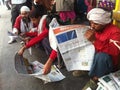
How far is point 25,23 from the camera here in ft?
8.47

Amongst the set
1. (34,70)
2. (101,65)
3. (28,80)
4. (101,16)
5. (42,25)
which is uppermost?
(101,16)

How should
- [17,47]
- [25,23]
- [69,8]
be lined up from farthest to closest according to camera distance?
[69,8] → [17,47] → [25,23]

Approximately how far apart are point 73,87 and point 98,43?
1.48ft

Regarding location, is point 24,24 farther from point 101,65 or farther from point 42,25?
point 101,65

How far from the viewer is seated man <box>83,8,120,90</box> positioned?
1.59 meters

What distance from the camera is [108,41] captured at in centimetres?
162

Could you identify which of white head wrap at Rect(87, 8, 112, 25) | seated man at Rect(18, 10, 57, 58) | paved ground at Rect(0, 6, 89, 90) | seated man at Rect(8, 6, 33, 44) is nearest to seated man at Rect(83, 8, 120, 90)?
white head wrap at Rect(87, 8, 112, 25)

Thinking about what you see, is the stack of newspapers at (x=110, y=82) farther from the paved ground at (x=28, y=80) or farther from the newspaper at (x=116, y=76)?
the paved ground at (x=28, y=80)

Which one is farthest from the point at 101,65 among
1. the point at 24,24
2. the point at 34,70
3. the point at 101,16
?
the point at 24,24

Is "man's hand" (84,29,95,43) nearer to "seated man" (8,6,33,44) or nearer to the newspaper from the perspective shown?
the newspaper

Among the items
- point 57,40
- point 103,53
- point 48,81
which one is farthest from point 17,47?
point 103,53

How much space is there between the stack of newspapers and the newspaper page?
0.14 m

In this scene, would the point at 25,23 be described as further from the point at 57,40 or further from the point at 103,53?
the point at 103,53

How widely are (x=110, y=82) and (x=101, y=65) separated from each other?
128mm
